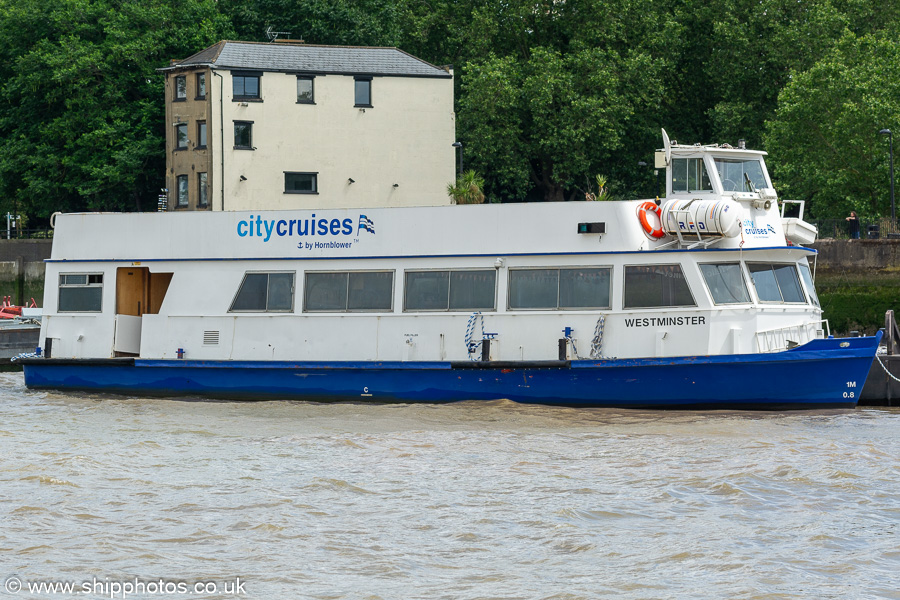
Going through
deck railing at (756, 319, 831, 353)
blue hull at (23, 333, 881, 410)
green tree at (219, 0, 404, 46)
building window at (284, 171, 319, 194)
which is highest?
green tree at (219, 0, 404, 46)

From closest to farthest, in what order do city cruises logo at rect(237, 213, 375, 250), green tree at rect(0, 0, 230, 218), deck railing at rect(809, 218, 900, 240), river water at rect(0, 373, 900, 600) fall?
river water at rect(0, 373, 900, 600) → city cruises logo at rect(237, 213, 375, 250) → deck railing at rect(809, 218, 900, 240) → green tree at rect(0, 0, 230, 218)

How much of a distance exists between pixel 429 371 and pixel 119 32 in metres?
33.1

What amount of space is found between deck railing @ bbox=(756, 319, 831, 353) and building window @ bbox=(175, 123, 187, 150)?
3186 centimetres

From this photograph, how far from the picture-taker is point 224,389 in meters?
19.7

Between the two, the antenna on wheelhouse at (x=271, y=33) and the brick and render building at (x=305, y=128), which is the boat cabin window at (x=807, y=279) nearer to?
the brick and render building at (x=305, y=128)

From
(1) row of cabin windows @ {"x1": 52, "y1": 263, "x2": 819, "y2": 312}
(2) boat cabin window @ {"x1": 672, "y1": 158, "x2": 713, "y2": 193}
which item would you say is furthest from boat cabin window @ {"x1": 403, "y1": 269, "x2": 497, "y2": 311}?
(2) boat cabin window @ {"x1": 672, "y1": 158, "x2": 713, "y2": 193}

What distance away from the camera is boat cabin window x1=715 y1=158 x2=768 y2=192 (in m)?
18.4

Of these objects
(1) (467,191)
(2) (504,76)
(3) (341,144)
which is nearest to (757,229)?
(1) (467,191)

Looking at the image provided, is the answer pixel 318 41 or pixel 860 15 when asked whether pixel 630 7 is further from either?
pixel 318 41

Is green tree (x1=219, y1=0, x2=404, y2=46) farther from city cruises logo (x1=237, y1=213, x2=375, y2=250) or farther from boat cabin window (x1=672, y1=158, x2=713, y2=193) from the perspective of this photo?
boat cabin window (x1=672, y1=158, x2=713, y2=193)

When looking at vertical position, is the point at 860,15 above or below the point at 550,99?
above

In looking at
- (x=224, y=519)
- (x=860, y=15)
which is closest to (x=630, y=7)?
(x=860, y=15)

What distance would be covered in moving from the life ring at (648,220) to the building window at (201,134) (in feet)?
97.1

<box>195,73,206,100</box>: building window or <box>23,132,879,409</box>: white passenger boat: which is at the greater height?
<box>195,73,206,100</box>: building window
